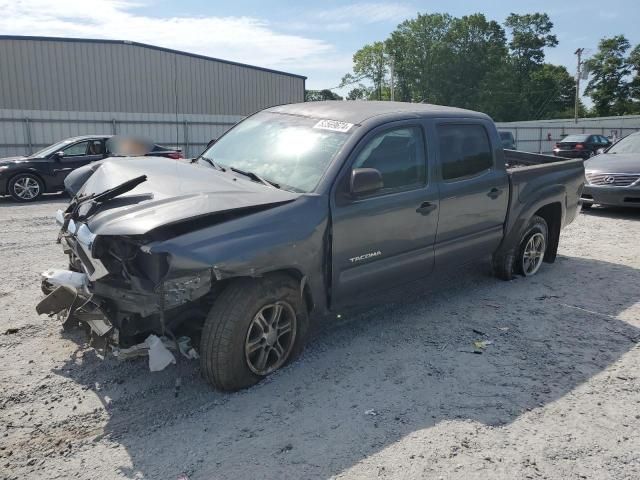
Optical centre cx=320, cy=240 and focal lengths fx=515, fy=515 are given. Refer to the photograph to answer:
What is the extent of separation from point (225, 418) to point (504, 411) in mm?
1745

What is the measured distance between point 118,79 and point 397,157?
22.1m

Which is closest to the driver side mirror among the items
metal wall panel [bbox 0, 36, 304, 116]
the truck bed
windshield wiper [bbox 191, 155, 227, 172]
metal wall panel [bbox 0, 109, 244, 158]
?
windshield wiper [bbox 191, 155, 227, 172]

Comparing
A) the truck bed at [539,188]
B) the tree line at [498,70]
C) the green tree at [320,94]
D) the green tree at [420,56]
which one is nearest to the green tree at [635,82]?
the tree line at [498,70]

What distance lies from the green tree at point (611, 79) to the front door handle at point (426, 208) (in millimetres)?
76638

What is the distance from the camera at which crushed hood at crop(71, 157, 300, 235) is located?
3.03 meters

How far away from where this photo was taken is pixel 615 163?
392 inches

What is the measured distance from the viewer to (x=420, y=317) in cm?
475

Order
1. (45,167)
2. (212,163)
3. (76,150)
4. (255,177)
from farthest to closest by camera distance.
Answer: (76,150), (45,167), (212,163), (255,177)

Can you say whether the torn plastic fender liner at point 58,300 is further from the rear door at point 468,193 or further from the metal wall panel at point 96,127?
the metal wall panel at point 96,127

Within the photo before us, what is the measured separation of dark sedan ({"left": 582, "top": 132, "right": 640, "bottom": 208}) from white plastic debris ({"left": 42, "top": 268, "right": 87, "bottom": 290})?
9359 millimetres

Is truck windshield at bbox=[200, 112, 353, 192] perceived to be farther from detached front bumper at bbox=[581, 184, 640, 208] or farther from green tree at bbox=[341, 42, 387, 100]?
green tree at bbox=[341, 42, 387, 100]

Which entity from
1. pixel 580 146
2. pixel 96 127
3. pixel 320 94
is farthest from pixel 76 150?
pixel 320 94

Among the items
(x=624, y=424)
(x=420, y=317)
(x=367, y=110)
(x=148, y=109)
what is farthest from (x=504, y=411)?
(x=148, y=109)

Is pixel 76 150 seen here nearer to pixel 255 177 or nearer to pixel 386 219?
pixel 255 177
